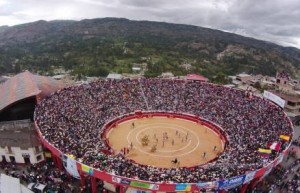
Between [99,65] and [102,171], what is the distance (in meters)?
97.6

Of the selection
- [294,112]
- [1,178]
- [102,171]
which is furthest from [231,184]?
[294,112]

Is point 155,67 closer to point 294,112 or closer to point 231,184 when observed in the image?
point 294,112

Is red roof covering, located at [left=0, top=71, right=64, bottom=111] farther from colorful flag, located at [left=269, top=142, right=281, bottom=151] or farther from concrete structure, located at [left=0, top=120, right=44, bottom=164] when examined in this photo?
colorful flag, located at [left=269, top=142, right=281, bottom=151]

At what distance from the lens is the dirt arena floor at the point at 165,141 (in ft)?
130

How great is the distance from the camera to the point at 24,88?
47594 mm

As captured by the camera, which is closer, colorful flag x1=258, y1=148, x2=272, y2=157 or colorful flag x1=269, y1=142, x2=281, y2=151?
colorful flag x1=258, y1=148, x2=272, y2=157

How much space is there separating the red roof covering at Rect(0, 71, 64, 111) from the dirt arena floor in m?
14.0

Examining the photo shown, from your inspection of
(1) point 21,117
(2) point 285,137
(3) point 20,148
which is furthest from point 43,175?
(2) point 285,137

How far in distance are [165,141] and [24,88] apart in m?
24.2

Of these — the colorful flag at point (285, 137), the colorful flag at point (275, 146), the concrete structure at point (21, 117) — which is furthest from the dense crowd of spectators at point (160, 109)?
the concrete structure at point (21, 117)

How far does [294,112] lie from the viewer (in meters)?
59.8

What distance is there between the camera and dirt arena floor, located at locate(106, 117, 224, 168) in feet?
130

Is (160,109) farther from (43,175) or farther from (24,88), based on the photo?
(43,175)

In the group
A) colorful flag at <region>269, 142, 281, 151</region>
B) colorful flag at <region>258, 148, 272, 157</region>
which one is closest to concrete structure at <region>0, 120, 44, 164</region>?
colorful flag at <region>258, 148, 272, 157</region>
